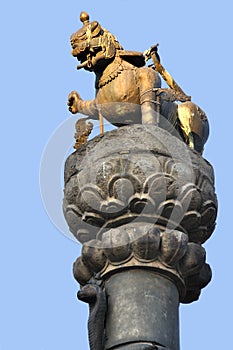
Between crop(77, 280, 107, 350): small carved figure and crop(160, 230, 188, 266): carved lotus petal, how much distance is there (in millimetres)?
702

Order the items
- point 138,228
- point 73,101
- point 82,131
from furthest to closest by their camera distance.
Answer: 1. point 73,101
2. point 82,131
3. point 138,228

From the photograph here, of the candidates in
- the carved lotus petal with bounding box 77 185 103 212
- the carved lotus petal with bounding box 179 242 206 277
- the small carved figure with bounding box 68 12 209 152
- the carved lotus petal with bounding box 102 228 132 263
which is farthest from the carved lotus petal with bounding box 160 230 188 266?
the small carved figure with bounding box 68 12 209 152

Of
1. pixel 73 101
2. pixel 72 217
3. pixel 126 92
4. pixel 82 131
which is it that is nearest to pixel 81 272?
pixel 72 217

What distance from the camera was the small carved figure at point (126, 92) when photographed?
48.4 ft

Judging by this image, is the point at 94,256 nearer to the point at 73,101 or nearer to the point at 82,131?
the point at 82,131

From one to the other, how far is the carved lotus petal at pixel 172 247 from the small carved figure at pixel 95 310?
702mm

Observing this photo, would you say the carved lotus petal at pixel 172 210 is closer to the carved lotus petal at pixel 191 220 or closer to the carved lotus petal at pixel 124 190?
the carved lotus petal at pixel 191 220

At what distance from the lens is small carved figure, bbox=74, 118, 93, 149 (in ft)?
48.4

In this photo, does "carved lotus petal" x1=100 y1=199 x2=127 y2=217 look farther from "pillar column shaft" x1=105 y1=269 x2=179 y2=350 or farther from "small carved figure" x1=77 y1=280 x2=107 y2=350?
"small carved figure" x1=77 y1=280 x2=107 y2=350

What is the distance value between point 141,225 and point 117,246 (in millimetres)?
324

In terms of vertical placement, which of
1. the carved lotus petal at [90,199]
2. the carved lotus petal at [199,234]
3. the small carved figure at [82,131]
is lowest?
the carved lotus petal at [199,234]

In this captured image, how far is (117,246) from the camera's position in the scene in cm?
1320

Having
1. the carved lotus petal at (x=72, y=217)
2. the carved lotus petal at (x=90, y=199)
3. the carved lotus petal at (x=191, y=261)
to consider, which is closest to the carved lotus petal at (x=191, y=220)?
the carved lotus petal at (x=191, y=261)

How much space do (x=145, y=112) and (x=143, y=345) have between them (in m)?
Answer: 3.04
